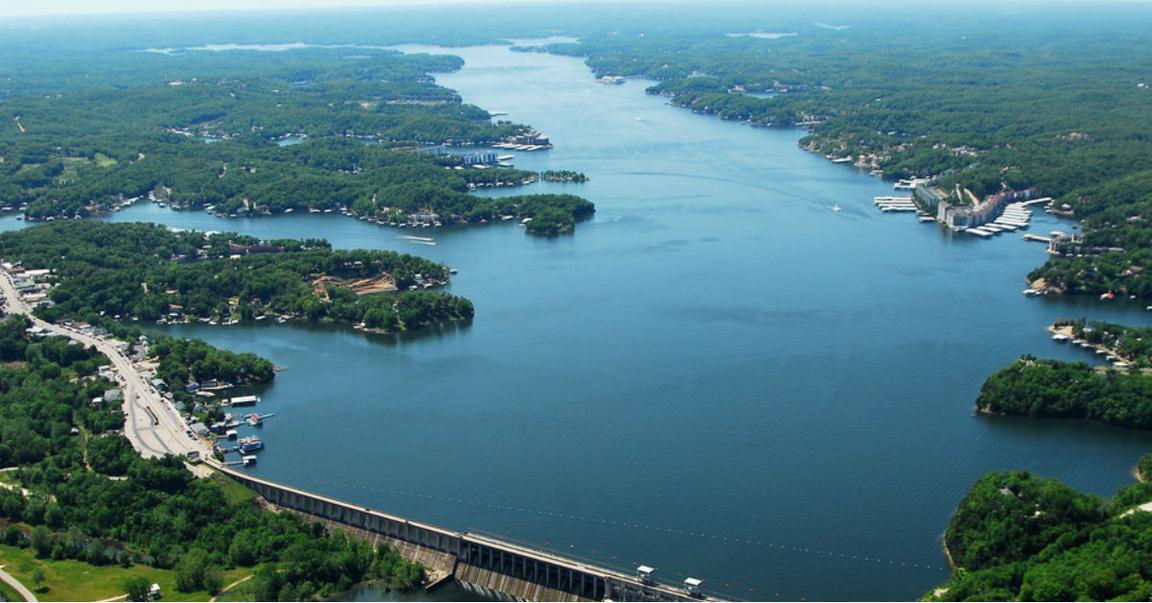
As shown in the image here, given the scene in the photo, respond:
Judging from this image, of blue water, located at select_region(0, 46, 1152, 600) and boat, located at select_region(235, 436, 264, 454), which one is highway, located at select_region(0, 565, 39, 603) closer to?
blue water, located at select_region(0, 46, 1152, 600)

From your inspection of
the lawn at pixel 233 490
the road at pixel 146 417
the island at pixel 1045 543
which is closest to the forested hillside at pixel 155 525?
the lawn at pixel 233 490

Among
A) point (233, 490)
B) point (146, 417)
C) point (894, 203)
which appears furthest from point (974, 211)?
point (233, 490)

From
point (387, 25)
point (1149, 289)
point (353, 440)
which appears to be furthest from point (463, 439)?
point (387, 25)

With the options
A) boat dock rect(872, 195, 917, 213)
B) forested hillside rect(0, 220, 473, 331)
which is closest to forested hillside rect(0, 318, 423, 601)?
forested hillside rect(0, 220, 473, 331)

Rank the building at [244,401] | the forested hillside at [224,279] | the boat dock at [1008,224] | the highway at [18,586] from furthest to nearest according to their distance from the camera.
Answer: the boat dock at [1008,224]
the forested hillside at [224,279]
the building at [244,401]
the highway at [18,586]

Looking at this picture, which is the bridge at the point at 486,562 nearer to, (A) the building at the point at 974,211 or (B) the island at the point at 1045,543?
(B) the island at the point at 1045,543
